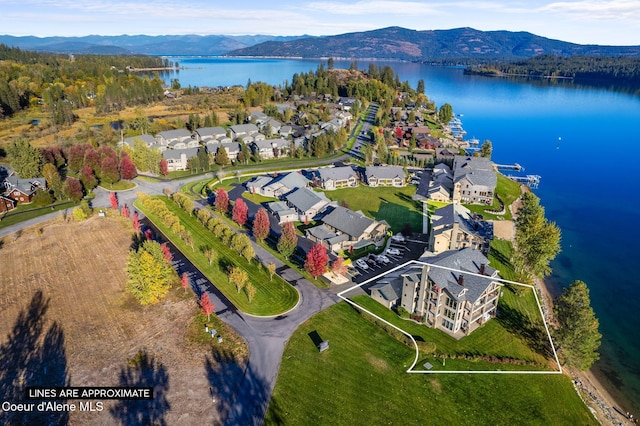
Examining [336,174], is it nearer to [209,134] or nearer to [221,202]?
[221,202]

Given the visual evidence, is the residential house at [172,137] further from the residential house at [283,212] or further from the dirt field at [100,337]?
the dirt field at [100,337]

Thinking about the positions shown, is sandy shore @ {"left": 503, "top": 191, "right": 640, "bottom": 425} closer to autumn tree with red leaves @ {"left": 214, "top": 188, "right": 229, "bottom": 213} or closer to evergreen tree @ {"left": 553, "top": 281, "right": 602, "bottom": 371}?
evergreen tree @ {"left": 553, "top": 281, "right": 602, "bottom": 371}

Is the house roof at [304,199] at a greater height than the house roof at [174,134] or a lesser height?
lesser

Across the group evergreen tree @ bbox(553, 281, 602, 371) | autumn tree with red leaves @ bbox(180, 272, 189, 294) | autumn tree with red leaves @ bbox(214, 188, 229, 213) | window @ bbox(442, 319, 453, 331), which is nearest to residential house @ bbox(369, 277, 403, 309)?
window @ bbox(442, 319, 453, 331)

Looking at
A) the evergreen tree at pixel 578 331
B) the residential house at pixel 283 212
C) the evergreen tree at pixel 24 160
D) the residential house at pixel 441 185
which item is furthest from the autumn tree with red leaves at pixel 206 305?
the evergreen tree at pixel 24 160

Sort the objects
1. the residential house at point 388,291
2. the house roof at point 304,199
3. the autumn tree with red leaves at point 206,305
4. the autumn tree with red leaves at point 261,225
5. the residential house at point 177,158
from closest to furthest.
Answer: the autumn tree with red leaves at point 206,305 < the residential house at point 388,291 < the autumn tree with red leaves at point 261,225 < the house roof at point 304,199 < the residential house at point 177,158

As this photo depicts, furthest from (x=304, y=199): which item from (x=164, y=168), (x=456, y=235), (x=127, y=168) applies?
(x=127, y=168)

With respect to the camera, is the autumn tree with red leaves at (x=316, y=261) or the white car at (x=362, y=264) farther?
the white car at (x=362, y=264)
